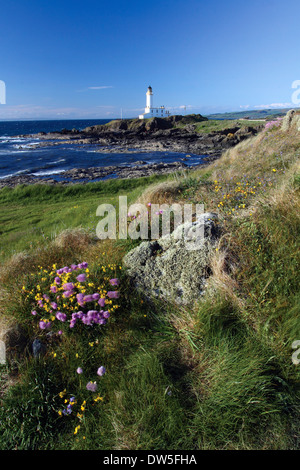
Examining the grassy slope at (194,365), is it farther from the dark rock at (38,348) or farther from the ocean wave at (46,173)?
the ocean wave at (46,173)

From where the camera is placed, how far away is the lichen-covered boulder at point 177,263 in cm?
341

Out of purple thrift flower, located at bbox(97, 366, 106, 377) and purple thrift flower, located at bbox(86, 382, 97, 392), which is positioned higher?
purple thrift flower, located at bbox(97, 366, 106, 377)

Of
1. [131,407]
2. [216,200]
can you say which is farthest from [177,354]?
[216,200]

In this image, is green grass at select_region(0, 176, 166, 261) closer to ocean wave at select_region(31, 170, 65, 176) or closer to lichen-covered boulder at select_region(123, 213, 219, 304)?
lichen-covered boulder at select_region(123, 213, 219, 304)

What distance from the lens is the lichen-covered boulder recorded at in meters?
3.41

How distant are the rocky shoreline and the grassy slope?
892 inches

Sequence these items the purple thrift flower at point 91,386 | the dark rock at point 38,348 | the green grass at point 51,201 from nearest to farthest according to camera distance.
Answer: the purple thrift flower at point 91,386
the dark rock at point 38,348
the green grass at point 51,201

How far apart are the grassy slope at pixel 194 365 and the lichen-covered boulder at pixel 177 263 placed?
181 millimetres

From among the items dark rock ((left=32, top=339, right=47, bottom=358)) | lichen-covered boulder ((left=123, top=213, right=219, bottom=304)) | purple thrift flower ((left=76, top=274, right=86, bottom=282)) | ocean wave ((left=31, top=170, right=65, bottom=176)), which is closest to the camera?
dark rock ((left=32, top=339, right=47, bottom=358))

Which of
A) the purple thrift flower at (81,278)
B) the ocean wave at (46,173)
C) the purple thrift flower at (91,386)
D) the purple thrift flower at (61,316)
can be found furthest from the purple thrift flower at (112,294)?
the ocean wave at (46,173)

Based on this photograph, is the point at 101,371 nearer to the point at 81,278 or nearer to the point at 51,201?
the point at 81,278

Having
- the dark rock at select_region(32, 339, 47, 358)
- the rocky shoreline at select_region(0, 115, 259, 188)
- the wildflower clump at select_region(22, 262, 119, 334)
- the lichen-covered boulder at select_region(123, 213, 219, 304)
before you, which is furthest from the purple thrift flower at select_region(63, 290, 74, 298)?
the rocky shoreline at select_region(0, 115, 259, 188)

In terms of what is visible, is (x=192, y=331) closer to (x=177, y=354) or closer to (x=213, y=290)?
(x=177, y=354)

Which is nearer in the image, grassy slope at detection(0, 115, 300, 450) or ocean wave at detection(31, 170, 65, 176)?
grassy slope at detection(0, 115, 300, 450)
